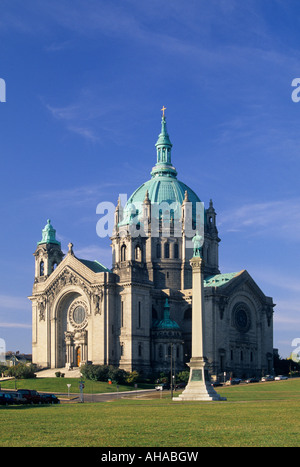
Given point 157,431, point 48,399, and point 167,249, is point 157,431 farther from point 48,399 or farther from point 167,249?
point 167,249

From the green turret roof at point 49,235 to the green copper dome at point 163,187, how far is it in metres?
Result: 12.3

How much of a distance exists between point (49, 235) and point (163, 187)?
2313cm

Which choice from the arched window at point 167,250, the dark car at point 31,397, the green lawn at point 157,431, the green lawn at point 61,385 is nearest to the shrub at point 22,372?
the green lawn at point 61,385

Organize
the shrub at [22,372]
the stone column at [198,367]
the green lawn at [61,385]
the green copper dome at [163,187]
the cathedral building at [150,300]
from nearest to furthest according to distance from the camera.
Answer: the stone column at [198,367], the green lawn at [61,385], the shrub at [22,372], the cathedral building at [150,300], the green copper dome at [163,187]

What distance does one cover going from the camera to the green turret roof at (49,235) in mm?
121875

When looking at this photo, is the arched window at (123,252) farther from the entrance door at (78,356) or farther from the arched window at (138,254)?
the entrance door at (78,356)

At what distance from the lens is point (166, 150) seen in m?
135

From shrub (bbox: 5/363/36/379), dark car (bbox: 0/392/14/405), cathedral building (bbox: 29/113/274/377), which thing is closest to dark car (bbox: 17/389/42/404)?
dark car (bbox: 0/392/14/405)

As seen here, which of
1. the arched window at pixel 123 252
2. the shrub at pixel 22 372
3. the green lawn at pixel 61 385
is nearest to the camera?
the green lawn at pixel 61 385

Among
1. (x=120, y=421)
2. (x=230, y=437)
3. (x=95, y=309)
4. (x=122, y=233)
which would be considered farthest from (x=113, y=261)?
(x=230, y=437)

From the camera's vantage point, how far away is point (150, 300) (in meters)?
111

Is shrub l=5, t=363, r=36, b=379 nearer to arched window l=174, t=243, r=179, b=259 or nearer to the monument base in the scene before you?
arched window l=174, t=243, r=179, b=259
